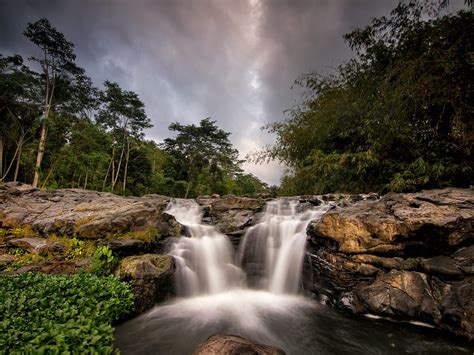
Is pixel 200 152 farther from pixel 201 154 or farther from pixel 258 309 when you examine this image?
pixel 258 309

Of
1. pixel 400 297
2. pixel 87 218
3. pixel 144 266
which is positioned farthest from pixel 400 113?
pixel 87 218

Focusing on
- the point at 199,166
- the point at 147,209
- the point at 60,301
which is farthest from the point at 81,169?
the point at 60,301

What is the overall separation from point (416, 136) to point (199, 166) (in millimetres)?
25243

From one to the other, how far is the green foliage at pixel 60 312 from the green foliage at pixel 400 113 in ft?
28.1

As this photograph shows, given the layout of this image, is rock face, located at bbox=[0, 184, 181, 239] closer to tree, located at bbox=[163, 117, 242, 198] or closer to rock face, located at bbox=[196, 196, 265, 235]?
rock face, located at bbox=[196, 196, 265, 235]

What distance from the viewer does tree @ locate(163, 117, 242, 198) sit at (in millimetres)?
30469

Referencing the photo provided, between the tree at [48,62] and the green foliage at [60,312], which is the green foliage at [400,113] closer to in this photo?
the green foliage at [60,312]

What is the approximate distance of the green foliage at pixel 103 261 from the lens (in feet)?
16.8

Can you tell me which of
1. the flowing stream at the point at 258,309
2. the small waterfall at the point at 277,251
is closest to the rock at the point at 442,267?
the flowing stream at the point at 258,309

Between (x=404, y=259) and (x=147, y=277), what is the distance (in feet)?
18.6

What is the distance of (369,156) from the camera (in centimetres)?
888

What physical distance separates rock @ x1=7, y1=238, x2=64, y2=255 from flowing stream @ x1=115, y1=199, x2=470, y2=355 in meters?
3.00

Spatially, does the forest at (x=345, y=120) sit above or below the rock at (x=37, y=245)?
above

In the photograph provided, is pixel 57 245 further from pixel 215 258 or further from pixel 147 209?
pixel 215 258
